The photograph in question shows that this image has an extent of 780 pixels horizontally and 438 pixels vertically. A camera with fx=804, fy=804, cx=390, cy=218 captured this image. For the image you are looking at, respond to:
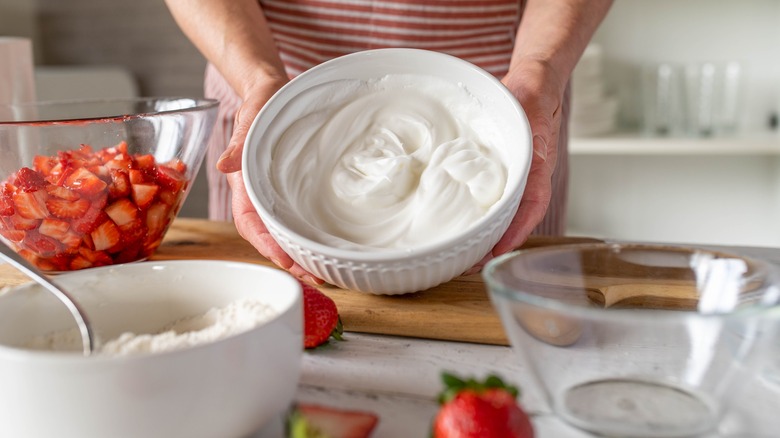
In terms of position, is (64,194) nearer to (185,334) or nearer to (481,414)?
(185,334)

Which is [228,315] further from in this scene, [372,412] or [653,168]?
[653,168]

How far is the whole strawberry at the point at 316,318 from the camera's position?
0.75 metres

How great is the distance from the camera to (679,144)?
2.22 meters

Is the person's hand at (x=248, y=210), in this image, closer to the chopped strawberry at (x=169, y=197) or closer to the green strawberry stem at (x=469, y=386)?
the chopped strawberry at (x=169, y=197)

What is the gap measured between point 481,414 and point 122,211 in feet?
2.07

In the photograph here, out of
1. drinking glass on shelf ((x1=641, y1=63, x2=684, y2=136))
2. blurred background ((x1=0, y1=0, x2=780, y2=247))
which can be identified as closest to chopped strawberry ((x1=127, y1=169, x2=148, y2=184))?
blurred background ((x1=0, y1=0, x2=780, y2=247))

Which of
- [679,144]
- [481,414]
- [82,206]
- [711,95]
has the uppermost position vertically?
[481,414]

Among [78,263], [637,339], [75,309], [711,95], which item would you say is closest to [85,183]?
[78,263]

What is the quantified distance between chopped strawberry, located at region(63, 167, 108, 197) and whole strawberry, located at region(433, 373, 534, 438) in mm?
586

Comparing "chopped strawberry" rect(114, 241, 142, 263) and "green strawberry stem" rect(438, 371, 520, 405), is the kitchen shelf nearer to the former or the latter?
"chopped strawberry" rect(114, 241, 142, 263)

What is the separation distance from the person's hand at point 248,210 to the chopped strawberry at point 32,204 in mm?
221

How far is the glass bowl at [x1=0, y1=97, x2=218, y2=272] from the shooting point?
3.12 ft

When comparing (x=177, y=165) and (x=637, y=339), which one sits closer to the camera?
(x=637, y=339)

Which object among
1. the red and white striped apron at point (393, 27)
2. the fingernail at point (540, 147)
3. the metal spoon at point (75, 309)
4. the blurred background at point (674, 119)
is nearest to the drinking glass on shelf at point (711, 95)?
the blurred background at point (674, 119)
